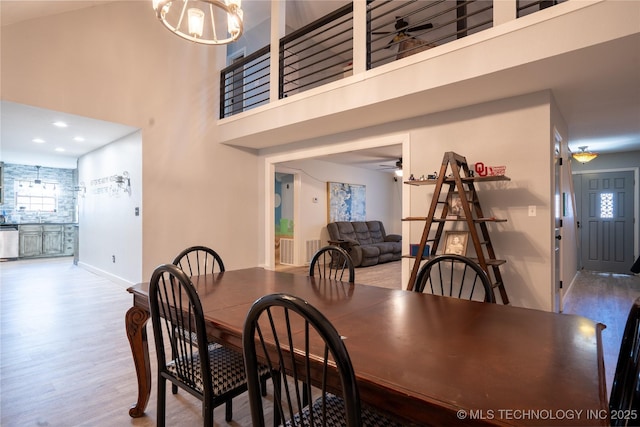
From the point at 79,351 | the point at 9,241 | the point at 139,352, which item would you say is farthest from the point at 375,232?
the point at 9,241

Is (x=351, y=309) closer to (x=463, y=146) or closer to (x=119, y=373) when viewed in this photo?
(x=119, y=373)

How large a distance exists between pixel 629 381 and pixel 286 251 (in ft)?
22.0

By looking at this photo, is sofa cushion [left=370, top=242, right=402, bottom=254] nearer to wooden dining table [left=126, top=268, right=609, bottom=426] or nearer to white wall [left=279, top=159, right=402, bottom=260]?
white wall [left=279, top=159, right=402, bottom=260]

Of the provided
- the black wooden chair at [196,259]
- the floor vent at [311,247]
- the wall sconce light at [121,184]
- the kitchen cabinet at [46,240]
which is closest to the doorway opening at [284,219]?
the floor vent at [311,247]

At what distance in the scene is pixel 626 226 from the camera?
6.14 metres

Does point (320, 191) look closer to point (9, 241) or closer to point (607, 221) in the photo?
point (607, 221)

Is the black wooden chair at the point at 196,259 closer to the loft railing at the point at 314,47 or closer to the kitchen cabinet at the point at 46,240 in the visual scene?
the loft railing at the point at 314,47

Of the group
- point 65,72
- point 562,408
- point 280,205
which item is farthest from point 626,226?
point 65,72

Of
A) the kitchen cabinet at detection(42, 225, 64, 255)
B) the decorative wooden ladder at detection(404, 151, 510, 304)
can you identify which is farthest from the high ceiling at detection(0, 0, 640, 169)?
the kitchen cabinet at detection(42, 225, 64, 255)

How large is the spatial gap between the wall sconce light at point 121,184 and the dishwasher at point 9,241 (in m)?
4.21

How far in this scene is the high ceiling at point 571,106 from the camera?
2575mm

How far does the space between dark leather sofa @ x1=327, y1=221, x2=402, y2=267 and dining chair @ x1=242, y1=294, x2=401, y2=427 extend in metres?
5.54

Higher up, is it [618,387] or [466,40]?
[466,40]

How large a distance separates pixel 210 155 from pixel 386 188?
224 inches
